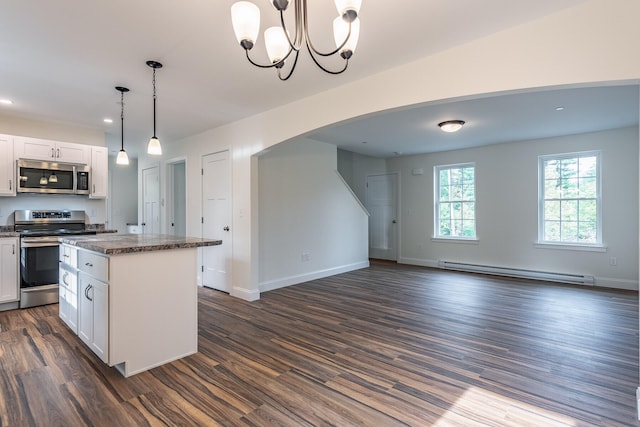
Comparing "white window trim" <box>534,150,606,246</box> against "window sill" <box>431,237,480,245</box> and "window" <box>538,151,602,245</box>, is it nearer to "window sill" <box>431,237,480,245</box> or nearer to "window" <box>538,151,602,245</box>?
"window" <box>538,151,602,245</box>

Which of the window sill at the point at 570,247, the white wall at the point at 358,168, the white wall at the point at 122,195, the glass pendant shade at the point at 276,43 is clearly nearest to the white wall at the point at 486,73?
the glass pendant shade at the point at 276,43

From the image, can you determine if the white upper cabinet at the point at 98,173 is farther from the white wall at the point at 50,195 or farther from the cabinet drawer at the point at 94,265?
the cabinet drawer at the point at 94,265

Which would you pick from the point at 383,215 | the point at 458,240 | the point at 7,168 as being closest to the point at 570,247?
the point at 458,240

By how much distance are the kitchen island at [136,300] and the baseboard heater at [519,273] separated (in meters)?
5.28

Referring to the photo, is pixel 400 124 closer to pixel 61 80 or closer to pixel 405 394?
pixel 405 394

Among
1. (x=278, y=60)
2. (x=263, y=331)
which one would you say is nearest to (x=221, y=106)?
(x=278, y=60)

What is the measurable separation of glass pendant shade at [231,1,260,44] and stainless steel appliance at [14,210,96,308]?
3983 mm

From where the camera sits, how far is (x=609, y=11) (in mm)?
1950

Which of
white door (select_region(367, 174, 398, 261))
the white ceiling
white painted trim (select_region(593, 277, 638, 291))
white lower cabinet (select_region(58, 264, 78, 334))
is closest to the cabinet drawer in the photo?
white lower cabinet (select_region(58, 264, 78, 334))

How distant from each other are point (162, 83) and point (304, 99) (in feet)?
4.69

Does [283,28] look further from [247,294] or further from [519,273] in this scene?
[519,273]

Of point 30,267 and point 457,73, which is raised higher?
point 457,73

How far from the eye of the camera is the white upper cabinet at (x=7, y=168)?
4.07 metres

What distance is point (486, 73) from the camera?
2412mm
